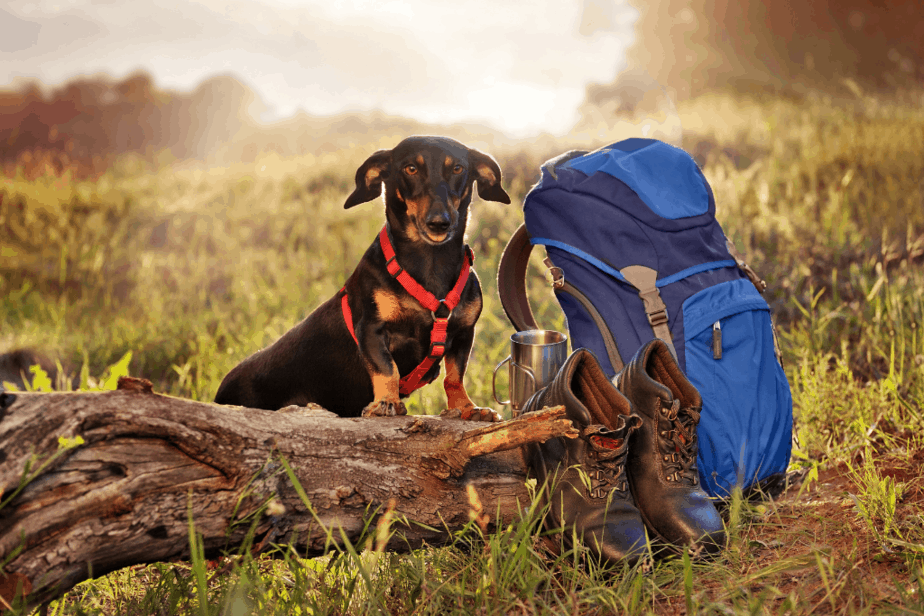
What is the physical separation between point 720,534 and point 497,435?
83cm

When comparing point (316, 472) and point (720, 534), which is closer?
point (316, 472)

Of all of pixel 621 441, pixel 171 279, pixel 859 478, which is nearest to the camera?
pixel 621 441

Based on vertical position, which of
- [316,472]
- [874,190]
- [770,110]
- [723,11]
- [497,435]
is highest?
[723,11]

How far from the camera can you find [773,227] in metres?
5.49

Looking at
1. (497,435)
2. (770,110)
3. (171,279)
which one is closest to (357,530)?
(497,435)

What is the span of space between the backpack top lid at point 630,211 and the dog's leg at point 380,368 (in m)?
0.88

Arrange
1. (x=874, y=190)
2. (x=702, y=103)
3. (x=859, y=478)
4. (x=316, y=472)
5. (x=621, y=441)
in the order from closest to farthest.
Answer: (x=316, y=472) → (x=621, y=441) → (x=859, y=478) → (x=874, y=190) → (x=702, y=103)

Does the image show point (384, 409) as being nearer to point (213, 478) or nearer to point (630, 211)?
point (213, 478)

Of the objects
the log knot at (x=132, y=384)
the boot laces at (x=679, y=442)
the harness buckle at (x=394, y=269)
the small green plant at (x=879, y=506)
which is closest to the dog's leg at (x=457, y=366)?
the harness buckle at (x=394, y=269)

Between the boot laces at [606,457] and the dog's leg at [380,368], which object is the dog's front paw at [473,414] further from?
the boot laces at [606,457]

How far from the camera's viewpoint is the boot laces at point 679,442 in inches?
85.7

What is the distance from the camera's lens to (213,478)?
1.76m

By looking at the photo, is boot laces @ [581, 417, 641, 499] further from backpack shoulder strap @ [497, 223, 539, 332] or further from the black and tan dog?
backpack shoulder strap @ [497, 223, 539, 332]

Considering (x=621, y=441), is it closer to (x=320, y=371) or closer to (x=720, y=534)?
(x=720, y=534)
